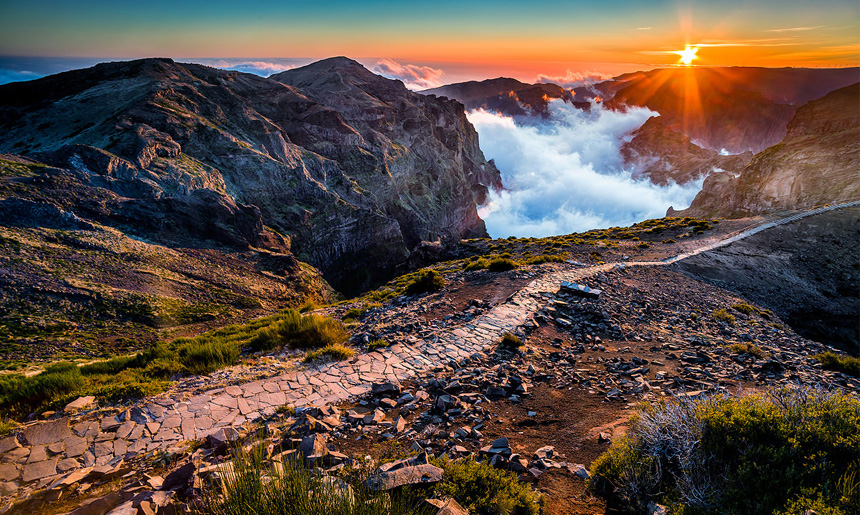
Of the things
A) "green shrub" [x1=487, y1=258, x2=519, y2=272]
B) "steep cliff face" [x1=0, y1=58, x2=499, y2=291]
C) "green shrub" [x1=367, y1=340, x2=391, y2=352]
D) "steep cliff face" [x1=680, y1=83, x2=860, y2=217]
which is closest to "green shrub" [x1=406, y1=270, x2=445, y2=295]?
"green shrub" [x1=487, y1=258, x2=519, y2=272]

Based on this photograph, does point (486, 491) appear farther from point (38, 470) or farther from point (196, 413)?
point (38, 470)

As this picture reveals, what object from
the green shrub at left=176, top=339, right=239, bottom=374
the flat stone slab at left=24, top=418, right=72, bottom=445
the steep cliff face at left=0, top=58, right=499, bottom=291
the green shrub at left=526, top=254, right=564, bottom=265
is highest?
the steep cliff face at left=0, top=58, right=499, bottom=291

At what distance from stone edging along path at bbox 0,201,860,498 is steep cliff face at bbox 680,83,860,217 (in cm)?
9549

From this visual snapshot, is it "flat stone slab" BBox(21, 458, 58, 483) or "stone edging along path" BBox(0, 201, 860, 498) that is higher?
"flat stone slab" BBox(21, 458, 58, 483)

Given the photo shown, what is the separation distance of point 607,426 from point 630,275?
704 inches

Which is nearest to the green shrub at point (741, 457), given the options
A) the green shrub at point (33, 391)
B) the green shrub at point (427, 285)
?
the green shrub at point (33, 391)

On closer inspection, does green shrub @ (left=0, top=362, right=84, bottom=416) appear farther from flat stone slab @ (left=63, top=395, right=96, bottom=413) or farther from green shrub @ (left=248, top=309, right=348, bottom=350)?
green shrub @ (left=248, top=309, right=348, bottom=350)

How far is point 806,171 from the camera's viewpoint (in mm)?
82625

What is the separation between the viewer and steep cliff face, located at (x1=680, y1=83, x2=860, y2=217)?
7406 centimetres

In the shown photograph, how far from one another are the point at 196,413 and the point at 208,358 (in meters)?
3.53

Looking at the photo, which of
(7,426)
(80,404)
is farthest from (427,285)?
(7,426)

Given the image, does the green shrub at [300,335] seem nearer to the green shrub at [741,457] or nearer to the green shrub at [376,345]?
the green shrub at [376,345]

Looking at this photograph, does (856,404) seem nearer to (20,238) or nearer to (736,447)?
(736,447)

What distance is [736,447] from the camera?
4.76 meters
